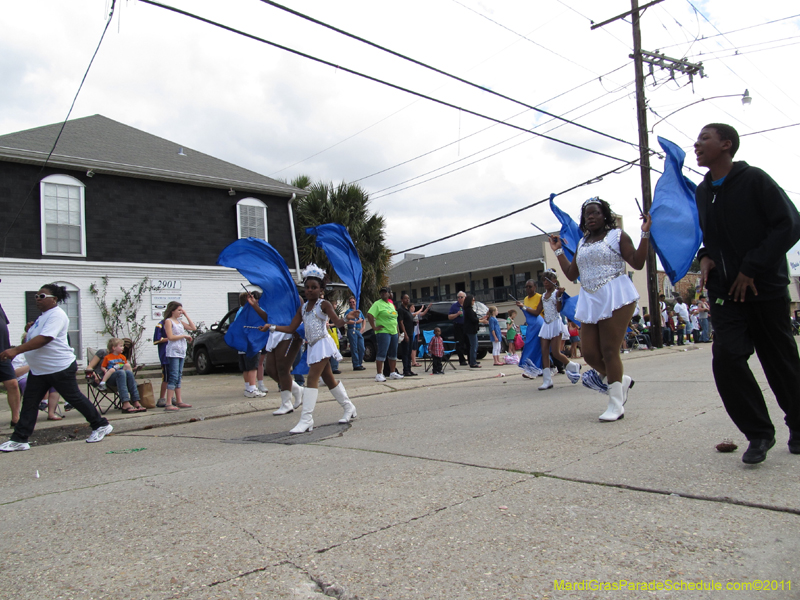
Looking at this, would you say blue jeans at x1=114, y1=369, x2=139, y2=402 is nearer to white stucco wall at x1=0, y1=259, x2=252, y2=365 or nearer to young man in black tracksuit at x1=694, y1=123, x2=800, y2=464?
young man in black tracksuit at x1=694, y1=123, x2=800, y2=464

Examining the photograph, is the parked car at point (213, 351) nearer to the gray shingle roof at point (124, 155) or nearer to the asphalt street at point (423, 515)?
the gray shingle roof at point (124, 155)

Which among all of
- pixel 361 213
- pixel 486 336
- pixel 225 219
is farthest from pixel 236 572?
pixel 361 213

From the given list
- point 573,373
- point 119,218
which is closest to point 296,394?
point 573,373

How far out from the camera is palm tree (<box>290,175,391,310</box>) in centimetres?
2506

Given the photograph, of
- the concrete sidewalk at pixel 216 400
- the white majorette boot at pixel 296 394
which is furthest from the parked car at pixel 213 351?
the white majorette boot at pixel 296 394

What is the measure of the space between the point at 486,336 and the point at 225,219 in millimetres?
9957

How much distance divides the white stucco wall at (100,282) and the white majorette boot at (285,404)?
39.1 feet

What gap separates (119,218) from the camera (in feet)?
61.1

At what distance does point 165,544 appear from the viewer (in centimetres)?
281

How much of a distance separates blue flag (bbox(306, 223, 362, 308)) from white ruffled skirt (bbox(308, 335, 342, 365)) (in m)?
1.00

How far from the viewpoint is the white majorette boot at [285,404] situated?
795 cm

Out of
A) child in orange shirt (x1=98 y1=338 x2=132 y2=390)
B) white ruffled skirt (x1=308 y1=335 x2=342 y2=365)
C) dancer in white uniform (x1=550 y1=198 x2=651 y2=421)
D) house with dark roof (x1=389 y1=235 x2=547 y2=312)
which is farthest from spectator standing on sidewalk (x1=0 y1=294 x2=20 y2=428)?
house with dark roof (x1=389 y1=235 x2=547 y2=312)

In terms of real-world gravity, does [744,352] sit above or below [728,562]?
above

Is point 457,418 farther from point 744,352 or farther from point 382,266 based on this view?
point 382,266
